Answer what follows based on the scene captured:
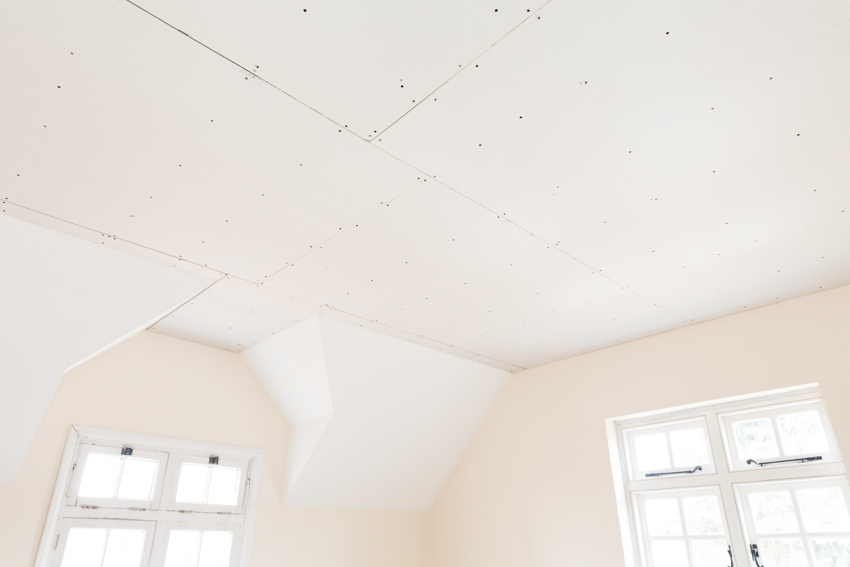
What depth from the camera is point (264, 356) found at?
3.95 m

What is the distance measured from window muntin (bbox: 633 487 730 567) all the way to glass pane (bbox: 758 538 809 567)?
7.8 inches

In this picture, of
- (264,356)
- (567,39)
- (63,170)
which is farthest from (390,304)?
(567,39)

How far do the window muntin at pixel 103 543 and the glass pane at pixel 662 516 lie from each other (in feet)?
10.6

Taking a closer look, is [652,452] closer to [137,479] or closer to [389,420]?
[389,420]

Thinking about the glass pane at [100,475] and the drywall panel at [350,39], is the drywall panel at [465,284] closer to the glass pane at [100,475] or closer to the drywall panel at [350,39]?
the drywall panel at [350,39]

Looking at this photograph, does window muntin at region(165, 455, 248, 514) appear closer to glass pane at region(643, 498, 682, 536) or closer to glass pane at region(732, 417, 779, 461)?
glass pane at region(643, 498, 682, 536)

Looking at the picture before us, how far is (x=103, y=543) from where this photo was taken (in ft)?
10.4

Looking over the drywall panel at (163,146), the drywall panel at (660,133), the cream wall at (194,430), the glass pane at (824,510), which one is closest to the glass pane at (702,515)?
the glass pane at (824,510)

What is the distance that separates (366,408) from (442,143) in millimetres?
2411

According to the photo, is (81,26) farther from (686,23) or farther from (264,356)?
(264,356)

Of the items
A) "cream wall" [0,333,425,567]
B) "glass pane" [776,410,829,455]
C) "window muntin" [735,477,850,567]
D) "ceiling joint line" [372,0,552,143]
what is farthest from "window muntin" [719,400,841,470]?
"ceiling joint line" [372,0,552,143]

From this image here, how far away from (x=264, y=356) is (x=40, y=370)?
139cm

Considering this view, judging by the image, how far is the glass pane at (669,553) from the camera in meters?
3.47

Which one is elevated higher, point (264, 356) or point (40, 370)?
point (264, 356)
